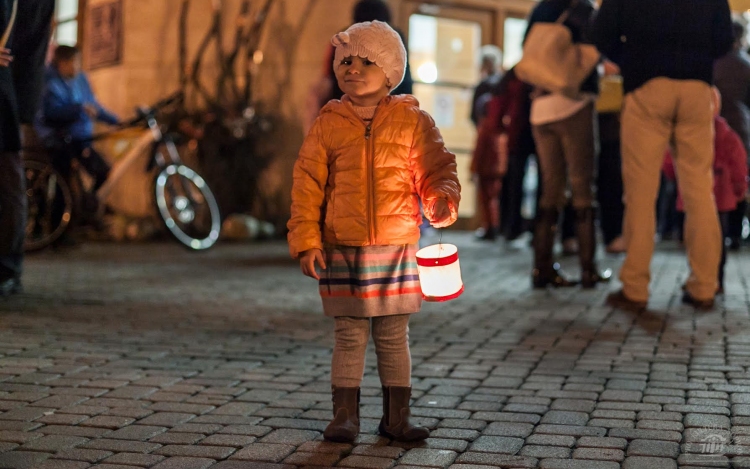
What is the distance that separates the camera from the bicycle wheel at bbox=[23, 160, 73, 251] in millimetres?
9703

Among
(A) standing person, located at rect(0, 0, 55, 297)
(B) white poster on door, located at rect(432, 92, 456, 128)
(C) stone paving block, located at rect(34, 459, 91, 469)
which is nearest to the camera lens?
(C) stone paving block, located at rect(34, 459, 91, 469)

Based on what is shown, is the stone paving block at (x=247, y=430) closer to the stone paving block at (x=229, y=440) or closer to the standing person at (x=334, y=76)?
the stone paving block at (x=229, y=440)

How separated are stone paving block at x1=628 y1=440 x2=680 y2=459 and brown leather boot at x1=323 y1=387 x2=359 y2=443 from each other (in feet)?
2.86

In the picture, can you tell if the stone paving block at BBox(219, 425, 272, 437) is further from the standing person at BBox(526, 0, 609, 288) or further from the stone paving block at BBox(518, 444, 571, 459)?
the standing person at BBox(526, 0, 609, 288)

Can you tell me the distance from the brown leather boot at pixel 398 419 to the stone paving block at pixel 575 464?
1.51 feet

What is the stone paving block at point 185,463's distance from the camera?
3.23 meters

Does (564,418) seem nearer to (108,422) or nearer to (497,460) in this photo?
(497,460)

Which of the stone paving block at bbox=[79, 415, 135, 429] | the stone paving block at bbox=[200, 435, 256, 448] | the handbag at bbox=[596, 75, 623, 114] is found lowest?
the stone paving block at bbox=[79, 415, 135, 429]

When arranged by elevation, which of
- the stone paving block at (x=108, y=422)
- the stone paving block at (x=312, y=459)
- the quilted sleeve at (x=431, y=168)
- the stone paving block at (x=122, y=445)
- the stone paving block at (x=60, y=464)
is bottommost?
the stone paving block at (x=108, y=422)

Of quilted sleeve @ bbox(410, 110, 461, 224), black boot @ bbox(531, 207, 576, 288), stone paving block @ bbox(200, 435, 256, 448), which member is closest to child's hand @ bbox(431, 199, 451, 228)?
quilted sleeve @ bbox(410, 110, 461, 224)

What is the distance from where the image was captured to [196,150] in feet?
42.5

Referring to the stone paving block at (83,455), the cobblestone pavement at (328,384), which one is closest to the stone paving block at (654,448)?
the cobblestone pavement at (328,384)

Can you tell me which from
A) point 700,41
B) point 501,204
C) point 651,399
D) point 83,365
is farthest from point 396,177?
point 501,204

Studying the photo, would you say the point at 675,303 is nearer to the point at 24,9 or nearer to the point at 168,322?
the point at 168,322
